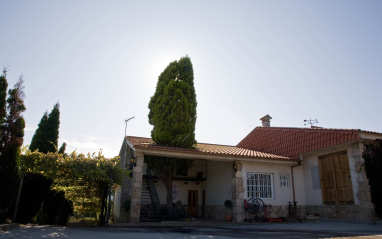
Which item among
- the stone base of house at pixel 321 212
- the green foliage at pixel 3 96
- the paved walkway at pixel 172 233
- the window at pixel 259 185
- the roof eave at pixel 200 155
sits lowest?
the paved walkway at pixel 172 233

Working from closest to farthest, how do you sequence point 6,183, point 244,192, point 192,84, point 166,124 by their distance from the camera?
1. point 6,183
2. point 244,192
3. point 166,124
4. point 192,84

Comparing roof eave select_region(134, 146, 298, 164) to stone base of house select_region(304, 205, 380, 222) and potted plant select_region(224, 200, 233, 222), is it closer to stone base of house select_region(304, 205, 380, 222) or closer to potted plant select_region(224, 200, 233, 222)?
potted plant select_region(224, 200, 233, 222)

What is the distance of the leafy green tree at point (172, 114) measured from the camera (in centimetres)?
1306

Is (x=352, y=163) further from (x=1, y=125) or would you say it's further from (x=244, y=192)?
(x=1, y=125)

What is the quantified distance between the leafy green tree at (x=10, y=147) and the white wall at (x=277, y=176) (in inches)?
372

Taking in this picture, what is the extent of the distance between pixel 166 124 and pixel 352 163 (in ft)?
28.7

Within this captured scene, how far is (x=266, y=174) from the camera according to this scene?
13.5 metres

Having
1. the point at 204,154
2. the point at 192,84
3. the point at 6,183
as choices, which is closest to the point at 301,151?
the point at 204,154

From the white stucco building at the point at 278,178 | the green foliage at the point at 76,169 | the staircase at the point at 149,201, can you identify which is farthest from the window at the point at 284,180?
the green foliage at the point at 76,169

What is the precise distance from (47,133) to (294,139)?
1602 centimetres

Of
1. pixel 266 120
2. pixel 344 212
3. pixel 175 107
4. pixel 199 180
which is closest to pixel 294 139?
pixel 344 212

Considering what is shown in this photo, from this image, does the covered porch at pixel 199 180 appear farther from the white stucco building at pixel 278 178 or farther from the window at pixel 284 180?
the window at pixel 284 180

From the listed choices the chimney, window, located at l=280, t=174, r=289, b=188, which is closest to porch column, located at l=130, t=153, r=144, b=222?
window, located at l=280, t=174, r=289, b=188

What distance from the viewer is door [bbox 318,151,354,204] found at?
37.7ft
